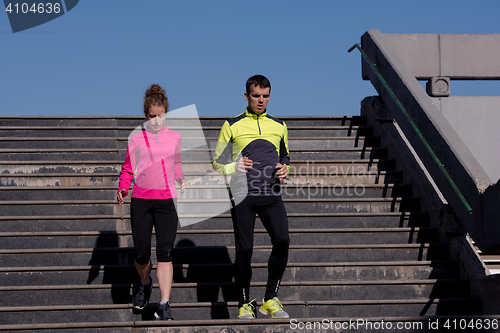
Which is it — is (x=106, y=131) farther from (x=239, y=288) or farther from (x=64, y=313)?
(x=239, y=288)

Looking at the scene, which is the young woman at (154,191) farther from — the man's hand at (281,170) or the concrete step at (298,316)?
the man's hand at (281,170)

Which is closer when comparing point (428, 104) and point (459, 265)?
point (459, 265)

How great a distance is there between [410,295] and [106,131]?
492cm

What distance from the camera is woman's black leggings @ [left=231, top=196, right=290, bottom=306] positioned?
432 centimetres

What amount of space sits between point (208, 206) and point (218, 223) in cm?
32

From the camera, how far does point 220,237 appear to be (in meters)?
5.93

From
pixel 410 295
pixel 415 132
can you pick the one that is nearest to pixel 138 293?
pixel 410 295

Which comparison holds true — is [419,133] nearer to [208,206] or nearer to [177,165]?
[208,206]

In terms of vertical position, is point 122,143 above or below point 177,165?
above

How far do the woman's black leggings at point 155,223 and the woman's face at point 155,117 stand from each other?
0.63 meters

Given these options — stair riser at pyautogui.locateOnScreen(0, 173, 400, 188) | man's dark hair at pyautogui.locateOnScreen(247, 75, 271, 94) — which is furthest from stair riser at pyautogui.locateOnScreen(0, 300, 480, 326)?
stair riser at pyautogui.locateOnScreen(0, 173, 400, 188)

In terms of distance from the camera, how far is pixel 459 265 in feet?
17.8

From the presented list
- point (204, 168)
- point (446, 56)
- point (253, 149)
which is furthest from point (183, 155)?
point (446, 56)

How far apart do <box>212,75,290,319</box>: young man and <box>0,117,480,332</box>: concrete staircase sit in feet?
1.18
